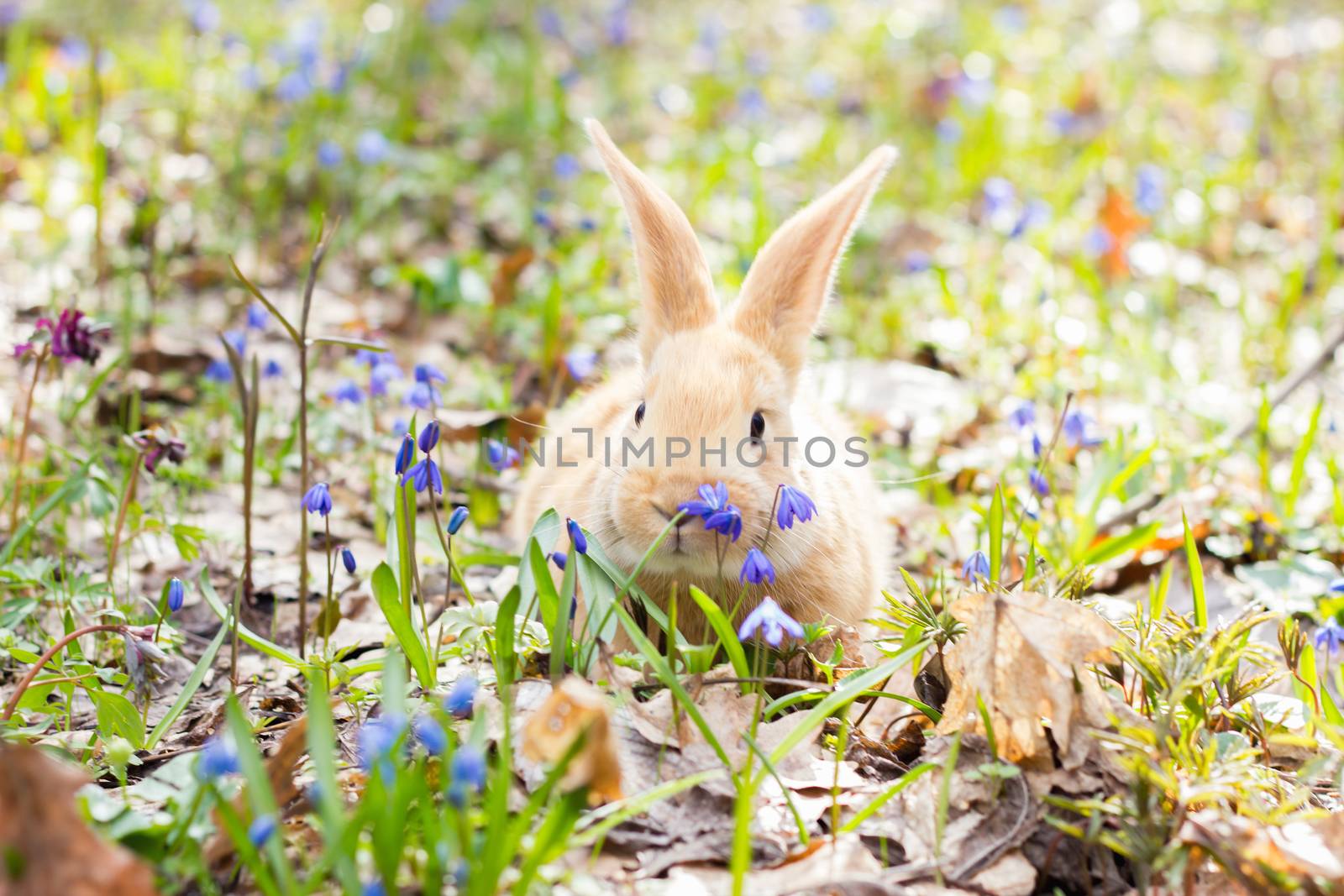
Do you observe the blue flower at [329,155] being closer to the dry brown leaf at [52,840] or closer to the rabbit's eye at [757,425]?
the rabbit's eye at [757,425]

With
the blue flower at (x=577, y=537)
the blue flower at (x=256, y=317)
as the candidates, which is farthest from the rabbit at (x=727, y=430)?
the blue flower at (x=256, y=317)

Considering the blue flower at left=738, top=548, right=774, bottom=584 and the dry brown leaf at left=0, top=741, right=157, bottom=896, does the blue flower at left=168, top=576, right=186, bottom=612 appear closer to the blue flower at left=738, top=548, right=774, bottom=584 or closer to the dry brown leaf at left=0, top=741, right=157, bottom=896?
the dry brown leaf at left=0, top=741, right=157, bottom=896

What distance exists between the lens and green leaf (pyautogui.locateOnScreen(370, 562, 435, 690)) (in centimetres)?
249

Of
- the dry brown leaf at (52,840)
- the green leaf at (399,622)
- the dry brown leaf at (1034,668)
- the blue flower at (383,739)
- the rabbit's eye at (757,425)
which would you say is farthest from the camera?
the rabbit's eye at (757,425)

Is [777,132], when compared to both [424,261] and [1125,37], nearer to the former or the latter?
[424,261]

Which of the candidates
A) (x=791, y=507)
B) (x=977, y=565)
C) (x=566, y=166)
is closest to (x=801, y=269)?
(x=791, y=507)

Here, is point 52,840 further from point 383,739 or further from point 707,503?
point 707,503

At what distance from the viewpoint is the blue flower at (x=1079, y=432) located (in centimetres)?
371

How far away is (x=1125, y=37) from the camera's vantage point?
9359 mm

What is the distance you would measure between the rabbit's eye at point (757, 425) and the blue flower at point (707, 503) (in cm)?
55

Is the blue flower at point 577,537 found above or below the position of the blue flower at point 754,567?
above

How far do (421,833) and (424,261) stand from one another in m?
4.41

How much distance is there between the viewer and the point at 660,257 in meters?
3.48

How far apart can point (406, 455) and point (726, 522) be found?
0.79 m
